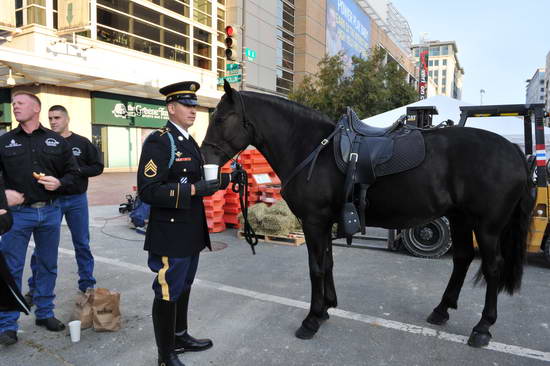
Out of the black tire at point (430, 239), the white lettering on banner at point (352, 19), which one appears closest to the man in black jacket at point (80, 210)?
the black tire at point (430, 239)

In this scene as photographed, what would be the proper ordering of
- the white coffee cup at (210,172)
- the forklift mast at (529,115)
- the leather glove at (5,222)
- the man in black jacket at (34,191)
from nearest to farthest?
the leather glove at (5,222), the white coffee cup at (210,172), the man in black jacket at (34,191), the forklift mast at (529,115)

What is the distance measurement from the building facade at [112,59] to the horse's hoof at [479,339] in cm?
1831

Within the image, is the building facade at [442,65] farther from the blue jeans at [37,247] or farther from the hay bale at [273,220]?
the blue jeans at [37,247]

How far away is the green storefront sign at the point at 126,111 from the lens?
21672mm

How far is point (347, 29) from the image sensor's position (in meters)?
47.8

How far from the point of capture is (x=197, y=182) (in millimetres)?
2738

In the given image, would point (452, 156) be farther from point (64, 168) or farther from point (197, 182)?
point (64, 168)

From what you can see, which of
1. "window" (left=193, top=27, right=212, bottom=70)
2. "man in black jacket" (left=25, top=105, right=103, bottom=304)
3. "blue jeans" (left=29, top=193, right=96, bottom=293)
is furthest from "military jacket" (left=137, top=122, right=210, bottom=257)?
"window" (left=193, top=27, right=212, bottom=70)

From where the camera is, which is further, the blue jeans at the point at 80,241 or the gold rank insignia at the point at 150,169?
the blue jeans at the point at 80,241

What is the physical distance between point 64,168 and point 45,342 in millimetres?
1576

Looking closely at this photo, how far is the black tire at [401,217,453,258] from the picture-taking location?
5898 millimetres

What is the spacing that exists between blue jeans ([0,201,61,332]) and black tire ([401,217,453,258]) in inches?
194

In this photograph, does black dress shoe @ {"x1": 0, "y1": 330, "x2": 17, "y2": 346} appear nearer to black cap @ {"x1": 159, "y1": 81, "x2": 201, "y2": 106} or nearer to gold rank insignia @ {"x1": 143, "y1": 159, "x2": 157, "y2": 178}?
gold rank insignia @ {"x1": 143, "y1": 159, "x2": 157, "y2": 178}

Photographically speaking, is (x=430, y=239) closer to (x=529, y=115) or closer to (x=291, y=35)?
(x=529, y=115)
